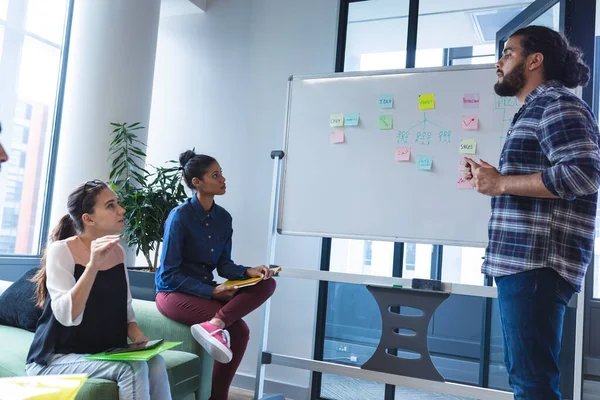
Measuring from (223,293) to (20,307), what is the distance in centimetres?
89

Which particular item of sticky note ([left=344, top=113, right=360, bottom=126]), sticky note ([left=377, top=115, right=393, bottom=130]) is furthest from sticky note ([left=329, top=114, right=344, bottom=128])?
sticky note ([left=377, top=115, right=393, bottom=130])

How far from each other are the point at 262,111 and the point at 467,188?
5.18 feet

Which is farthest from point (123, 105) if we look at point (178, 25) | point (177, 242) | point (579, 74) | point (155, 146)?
point (579, 74)

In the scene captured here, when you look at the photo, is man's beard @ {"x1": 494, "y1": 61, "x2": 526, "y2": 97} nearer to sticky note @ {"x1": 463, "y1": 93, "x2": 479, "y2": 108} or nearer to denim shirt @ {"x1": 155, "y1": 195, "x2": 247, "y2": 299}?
sticky note @ {"x1": 463, "y1": 93, "x2": 479, "y2": 108}

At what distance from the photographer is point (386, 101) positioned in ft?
8.96

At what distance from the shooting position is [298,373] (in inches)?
129

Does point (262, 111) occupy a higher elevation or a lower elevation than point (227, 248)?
higher

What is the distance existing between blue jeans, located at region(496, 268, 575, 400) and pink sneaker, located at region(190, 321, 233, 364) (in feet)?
3.66

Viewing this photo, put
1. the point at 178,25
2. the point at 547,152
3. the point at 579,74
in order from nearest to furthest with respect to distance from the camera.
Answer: the point at 547,152, the point at 579,74, the point at 178,25

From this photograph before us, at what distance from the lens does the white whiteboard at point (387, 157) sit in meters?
2.53

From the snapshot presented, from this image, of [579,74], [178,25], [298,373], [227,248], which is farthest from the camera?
[178,25]

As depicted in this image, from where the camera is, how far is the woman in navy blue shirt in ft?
7.51

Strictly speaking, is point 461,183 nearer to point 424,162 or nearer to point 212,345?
point 424,162

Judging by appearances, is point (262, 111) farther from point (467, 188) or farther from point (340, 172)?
point (467, 188)
